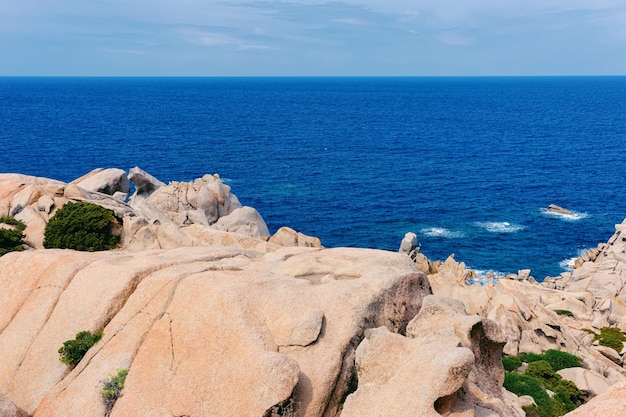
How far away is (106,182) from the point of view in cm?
6506

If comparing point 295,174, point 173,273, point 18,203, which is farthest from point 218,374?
point 295,174

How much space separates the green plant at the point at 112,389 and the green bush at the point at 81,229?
21329 mm

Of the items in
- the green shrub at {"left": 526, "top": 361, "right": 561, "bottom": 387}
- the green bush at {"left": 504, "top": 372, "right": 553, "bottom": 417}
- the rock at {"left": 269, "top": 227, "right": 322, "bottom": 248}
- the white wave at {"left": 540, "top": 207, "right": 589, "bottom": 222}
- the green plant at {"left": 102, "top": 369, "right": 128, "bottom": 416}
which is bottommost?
the white wave at {"left": 540, "top": 207, "right": 589, "bottom": 222}

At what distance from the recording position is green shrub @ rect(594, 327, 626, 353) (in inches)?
1901

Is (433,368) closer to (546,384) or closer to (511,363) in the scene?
(546,384)

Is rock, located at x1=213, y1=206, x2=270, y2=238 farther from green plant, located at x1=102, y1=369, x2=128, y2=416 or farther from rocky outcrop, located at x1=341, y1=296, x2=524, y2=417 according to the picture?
rocky outcrop, located at x1=341, y1=296, x2=524, y2=417

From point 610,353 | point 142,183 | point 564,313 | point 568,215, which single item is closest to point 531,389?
point 610,353

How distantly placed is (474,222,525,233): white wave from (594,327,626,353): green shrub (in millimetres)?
47635

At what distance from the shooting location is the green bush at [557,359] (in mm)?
41281

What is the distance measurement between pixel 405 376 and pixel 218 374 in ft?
25.1

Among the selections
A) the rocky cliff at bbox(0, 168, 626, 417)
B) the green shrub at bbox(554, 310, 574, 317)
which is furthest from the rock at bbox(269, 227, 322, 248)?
the green shrub at bbox(554, 310, 574, 317)

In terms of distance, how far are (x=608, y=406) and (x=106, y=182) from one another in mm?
60055

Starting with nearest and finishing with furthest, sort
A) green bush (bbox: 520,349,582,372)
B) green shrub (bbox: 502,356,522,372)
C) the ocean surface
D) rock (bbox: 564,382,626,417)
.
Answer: rock (bbox: 564,382,626,417) → green shrub (bbox: 502,356,522,372) → green bush (bbox: 520,349,582,372) → the ocean surface

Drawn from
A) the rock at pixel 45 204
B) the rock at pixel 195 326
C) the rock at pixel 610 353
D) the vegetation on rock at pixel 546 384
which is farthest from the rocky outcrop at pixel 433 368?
the rock at pixel 45 204
